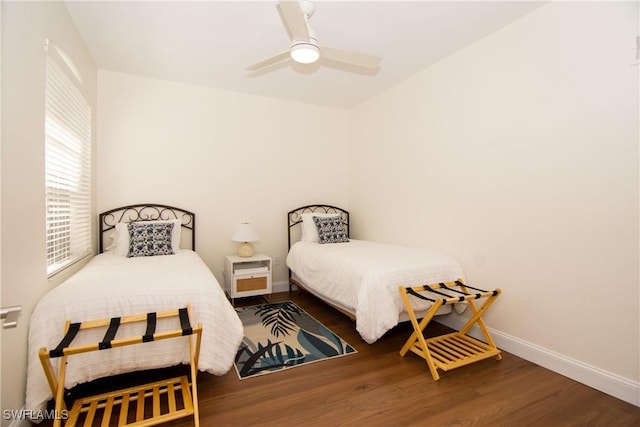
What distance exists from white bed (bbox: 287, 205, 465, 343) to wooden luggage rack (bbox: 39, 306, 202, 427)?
1.25 m

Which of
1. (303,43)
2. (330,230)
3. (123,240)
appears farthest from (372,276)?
(123,240)

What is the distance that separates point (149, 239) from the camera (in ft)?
9.87

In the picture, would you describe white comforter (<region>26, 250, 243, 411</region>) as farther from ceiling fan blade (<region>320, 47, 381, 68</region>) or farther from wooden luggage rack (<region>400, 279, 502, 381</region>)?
ceiling fan blade (<region>320, 47, 381, 68</region>)

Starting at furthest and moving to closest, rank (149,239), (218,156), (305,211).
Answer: (305,211) → (218,156) → (149,239)

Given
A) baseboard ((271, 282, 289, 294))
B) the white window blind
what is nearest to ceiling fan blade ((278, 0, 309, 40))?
the white window blind

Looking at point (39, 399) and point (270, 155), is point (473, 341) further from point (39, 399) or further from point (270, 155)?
point (270, 155)

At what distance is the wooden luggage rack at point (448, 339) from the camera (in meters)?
2.13

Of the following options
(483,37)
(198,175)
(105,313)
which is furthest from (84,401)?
(483,37)

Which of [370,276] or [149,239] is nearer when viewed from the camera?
[370,276]

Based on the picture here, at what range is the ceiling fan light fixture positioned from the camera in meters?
2.03

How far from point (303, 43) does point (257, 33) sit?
823 mm

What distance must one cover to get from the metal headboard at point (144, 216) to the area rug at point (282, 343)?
126 centimetres

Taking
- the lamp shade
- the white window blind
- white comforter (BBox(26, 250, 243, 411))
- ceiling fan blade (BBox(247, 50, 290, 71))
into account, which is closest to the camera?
white comforter (BBox(26, 250, 243, 411))

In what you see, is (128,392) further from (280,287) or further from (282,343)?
(280,287)
